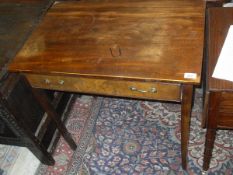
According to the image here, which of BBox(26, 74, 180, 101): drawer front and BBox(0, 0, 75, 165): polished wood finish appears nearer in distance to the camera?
BBox(26, 74, 180, 101): drawer front

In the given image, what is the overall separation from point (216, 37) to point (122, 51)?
0.42 m

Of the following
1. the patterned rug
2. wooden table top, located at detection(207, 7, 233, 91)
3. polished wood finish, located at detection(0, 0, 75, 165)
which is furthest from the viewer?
the patterned rug

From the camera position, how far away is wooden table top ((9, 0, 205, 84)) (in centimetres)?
119

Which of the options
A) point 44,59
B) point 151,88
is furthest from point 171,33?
point 44,59

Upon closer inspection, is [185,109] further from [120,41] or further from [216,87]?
[120,41]

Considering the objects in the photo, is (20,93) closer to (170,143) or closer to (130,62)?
(130,62)

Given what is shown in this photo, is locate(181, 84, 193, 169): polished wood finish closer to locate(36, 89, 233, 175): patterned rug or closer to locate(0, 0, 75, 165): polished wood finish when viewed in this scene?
locate(36, 89, 233, 175): patterned rug

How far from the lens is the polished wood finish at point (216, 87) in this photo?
1.11 m

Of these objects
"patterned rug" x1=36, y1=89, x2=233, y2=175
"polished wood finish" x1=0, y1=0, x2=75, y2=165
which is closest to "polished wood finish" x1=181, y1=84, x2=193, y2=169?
"patterned rug" x1=36, y1=89, x2=233, y2=175

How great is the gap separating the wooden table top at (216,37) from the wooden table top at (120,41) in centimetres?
5

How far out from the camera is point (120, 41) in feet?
4.33

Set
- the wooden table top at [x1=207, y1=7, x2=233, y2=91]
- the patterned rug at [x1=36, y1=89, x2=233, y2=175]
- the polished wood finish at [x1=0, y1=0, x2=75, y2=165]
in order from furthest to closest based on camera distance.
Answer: the patterned rug at [x1=36, y1=89, x2=233, y2=175] < the polished wood finish at [x1=0, y1=0, x2=75, y2=165] < the wooden table top at [x1=207, y1=7, x2=233, y2=91]

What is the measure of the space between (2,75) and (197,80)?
849mm

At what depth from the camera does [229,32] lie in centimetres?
129
